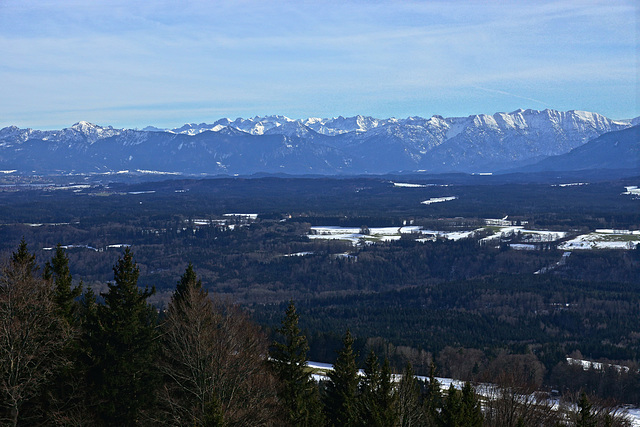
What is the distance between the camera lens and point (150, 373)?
3647cm

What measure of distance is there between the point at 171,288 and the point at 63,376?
139 m

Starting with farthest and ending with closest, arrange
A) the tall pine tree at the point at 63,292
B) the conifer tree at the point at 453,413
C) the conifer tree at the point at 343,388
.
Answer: the tall pine tree at the point at 63,292 < the conifer tree at the point at 343,388 < the conifer tree at the point at 453,413

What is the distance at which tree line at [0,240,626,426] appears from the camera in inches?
1275

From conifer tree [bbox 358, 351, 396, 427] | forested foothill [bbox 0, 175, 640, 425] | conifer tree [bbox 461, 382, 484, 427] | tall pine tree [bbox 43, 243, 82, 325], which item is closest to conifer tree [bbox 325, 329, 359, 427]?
forested foothill [bbox 0, 175, 640, 425]

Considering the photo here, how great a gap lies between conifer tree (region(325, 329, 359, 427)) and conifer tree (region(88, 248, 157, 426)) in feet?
30.6

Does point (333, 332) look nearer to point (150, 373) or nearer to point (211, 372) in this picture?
point (150, 373)

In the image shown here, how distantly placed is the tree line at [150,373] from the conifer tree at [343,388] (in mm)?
66

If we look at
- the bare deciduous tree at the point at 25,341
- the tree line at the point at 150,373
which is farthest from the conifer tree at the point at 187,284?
the bare deciduous tree at the point at 25,341

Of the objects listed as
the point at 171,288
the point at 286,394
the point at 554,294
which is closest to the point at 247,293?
the point at 171,288

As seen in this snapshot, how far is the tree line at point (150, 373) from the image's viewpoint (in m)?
32.4

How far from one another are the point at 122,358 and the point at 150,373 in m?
1.91

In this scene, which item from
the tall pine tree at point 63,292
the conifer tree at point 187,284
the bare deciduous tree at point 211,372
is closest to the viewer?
the bare deciduous tree at point 211,372

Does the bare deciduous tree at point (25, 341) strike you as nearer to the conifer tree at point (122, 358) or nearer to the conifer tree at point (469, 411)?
the conifer tree at point (122, 358)

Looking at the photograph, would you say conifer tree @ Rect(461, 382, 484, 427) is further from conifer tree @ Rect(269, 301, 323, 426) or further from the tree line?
conifer tree @ Rect(269, 301, 323, 426)
